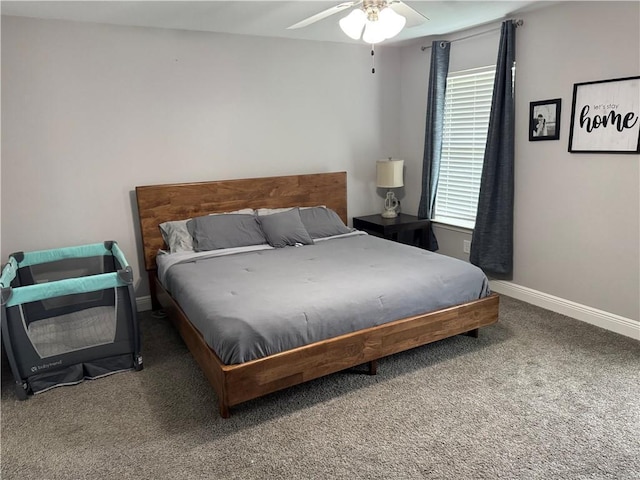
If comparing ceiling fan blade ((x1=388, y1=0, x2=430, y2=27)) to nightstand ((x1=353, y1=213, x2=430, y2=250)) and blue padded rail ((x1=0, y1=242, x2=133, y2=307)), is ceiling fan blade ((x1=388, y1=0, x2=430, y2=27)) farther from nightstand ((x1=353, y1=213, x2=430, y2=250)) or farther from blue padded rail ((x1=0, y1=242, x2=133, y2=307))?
blue padded rail ((x1=0, y1=242, x2=133, y2=307))

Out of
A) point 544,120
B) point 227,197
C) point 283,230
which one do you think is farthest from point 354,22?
point 227,197

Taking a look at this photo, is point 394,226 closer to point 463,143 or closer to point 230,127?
point 463,143

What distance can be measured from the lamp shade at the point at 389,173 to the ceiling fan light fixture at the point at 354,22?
2081mm

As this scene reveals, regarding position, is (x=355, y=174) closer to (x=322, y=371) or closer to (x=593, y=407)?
(x=322, y=371)

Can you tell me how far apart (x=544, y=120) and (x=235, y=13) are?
2554 mm

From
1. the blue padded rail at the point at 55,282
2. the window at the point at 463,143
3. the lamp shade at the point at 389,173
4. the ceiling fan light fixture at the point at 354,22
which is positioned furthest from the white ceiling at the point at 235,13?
Result: the blue padded rail at the point at 55,282

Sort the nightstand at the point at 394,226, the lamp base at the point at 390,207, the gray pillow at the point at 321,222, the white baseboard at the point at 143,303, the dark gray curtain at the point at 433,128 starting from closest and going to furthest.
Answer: the white baseboard at the point at 143,303
the gray pillow at the point at 321,222
the dark gray curtain at the point at 433,128
the nightstand at the point at 394,226
the lamp base at the point at 390,207

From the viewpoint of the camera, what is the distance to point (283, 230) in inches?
151

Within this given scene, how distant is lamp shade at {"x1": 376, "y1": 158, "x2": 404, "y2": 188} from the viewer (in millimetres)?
4598

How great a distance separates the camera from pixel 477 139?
4.22 metres

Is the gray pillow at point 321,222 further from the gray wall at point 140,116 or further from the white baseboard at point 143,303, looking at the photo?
the white baseboard at point 143,303

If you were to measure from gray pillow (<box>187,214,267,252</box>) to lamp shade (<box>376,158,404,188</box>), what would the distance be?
59.2 inches

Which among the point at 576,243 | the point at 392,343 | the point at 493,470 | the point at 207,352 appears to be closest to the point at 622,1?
the point at 576,243

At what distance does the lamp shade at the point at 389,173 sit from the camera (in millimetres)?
4598
